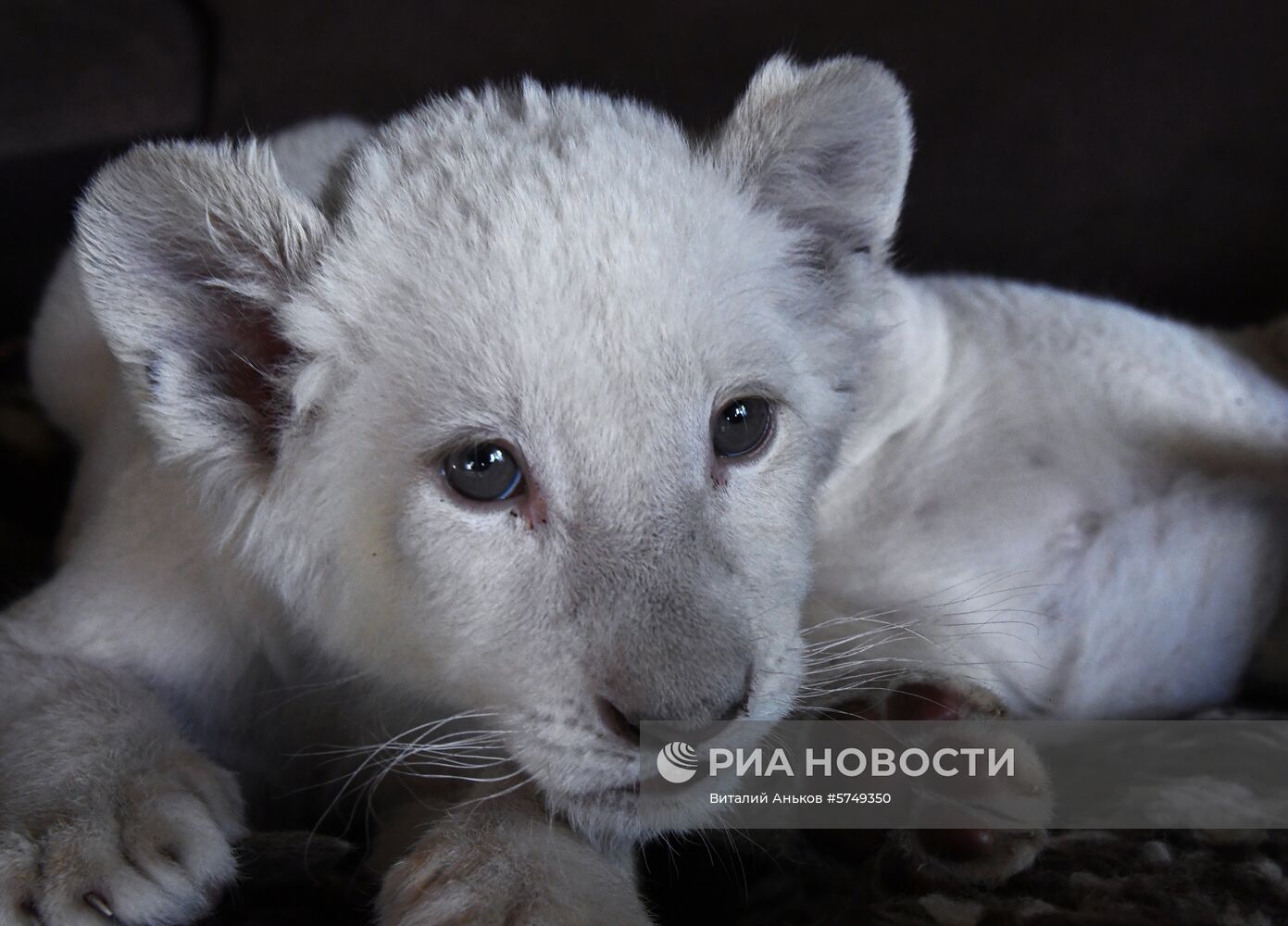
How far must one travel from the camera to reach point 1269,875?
1044 millimetres

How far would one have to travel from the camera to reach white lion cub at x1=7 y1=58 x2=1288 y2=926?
1015 mm

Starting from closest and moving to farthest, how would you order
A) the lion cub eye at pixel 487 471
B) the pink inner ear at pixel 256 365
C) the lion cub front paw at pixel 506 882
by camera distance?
the lion cub front paw at pixel 506 882 → the lion cub eye at pixel 487 471 → the pink inner ear at pixel 256 365

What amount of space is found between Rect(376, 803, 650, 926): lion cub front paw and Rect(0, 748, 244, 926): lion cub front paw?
163 mm

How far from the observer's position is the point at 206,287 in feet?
3.74

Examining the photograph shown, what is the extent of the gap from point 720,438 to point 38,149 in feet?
6.09

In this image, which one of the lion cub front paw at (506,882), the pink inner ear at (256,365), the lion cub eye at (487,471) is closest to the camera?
the lion cub front paw at (506,882)

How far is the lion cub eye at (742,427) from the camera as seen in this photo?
113cm

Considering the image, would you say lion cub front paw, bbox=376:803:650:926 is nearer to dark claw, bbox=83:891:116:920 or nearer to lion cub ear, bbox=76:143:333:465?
dark claw, bbox=83:891:116:920

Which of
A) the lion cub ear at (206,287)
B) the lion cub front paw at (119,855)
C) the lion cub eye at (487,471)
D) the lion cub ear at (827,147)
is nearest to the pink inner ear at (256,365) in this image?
the lion cub ear at (206,287)
